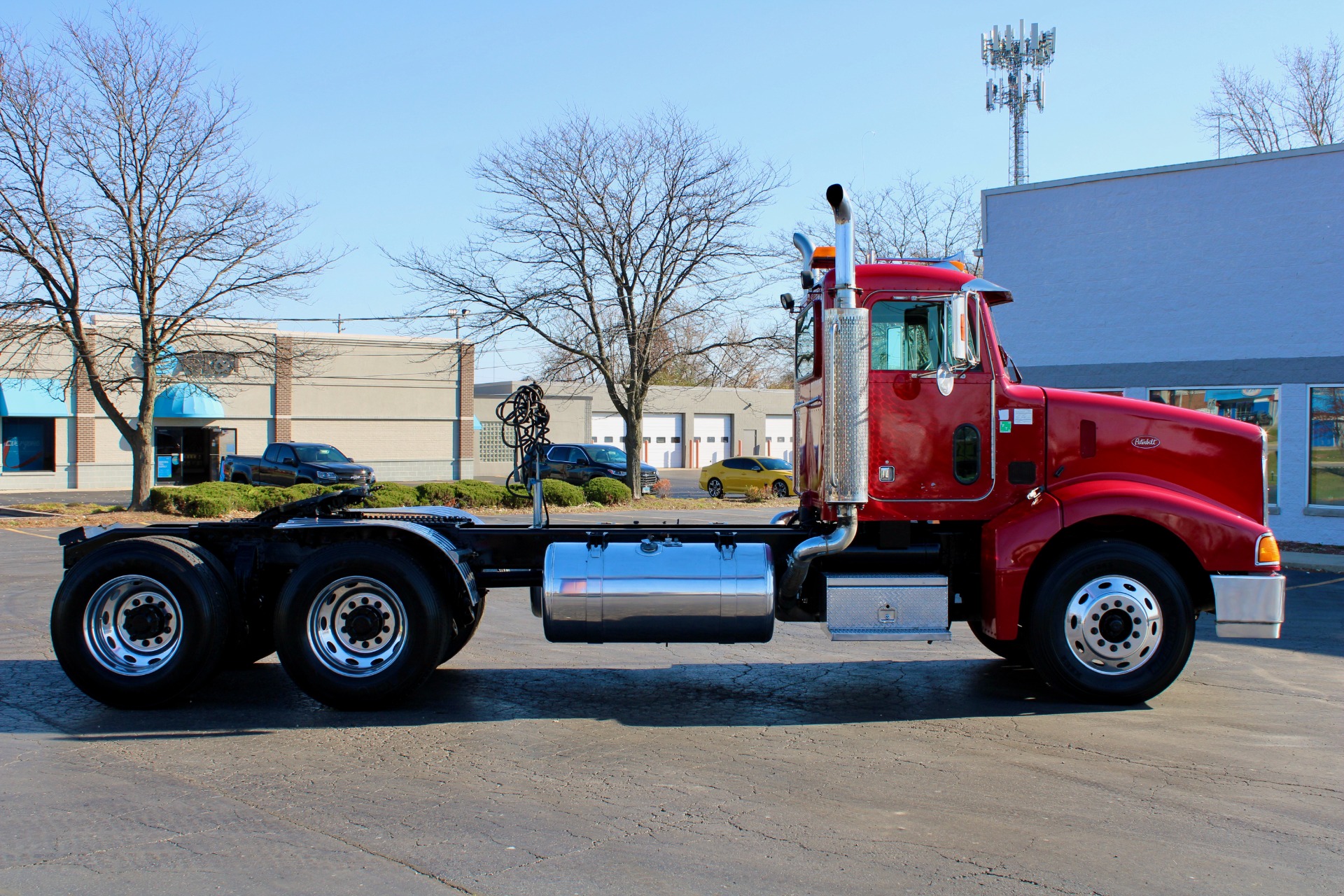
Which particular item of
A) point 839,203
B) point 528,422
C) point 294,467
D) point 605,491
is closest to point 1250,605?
point 839,203

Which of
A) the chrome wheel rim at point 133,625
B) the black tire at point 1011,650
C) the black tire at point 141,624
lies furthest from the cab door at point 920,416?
the chrome wheel rim at point 133,625

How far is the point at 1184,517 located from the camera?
7.16 meters

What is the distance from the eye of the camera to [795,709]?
714 centimetres

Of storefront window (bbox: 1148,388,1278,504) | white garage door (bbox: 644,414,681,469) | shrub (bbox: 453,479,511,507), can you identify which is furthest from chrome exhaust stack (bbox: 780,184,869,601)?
white garage door (bbox: 644,414,681,469)

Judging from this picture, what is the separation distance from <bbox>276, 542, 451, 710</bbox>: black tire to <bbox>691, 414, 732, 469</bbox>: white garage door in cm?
5338

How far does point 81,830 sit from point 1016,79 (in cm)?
4274

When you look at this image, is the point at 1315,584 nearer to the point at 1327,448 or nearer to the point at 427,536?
the point at 1327,448

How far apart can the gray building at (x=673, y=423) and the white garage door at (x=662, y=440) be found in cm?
4

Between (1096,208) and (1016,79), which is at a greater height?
(1016,79)

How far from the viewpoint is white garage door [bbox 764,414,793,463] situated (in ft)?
212

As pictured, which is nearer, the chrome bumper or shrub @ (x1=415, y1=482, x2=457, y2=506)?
the chrome bumper

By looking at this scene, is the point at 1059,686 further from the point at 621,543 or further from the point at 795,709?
the point at 621,543

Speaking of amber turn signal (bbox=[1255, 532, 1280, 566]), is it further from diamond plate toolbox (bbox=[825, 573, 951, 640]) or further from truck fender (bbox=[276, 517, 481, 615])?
truck fender (bbox=[276, 517, 481, 615])

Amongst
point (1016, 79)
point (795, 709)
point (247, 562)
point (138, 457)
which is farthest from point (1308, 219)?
point (1016, 79)
